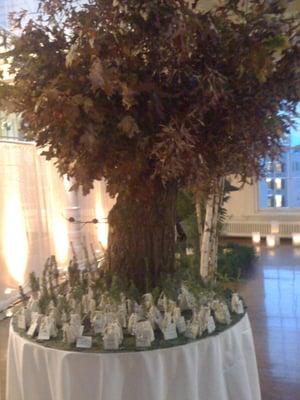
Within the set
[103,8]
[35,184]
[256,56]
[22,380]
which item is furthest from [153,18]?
[35,184]

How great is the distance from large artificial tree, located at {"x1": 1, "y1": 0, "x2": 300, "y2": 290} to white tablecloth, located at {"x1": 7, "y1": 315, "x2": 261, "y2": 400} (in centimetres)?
56

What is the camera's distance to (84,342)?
1455 millimetres

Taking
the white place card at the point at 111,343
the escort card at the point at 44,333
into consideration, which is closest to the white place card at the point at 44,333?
the escort card at the point at 44,333

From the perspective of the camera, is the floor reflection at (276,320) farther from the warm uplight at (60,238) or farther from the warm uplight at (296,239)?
the warm uplight at (60,238)

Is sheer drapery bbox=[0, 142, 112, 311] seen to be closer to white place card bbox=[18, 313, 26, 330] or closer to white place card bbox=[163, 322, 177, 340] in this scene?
white place card bbox=[18, 313, 26, 330]

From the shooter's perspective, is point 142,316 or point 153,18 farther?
point 142,316

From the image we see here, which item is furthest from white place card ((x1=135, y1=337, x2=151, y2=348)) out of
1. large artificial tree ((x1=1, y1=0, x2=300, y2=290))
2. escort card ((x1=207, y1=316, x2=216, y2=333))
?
large artificial tree ((x1=1, y1=0, x2=300, y2=290))

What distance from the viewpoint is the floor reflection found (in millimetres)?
2596

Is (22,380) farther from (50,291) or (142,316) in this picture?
(142,316)

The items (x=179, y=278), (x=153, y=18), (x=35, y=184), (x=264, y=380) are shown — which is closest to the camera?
(x=153, y=18)

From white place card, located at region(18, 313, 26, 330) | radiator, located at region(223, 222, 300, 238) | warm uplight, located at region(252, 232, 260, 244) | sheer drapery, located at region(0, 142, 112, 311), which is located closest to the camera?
white place card, located at region(18, 313, 26, 330)

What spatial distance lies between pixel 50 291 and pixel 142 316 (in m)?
0.45

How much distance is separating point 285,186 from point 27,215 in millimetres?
4435

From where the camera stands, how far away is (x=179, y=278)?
5.66 feet
